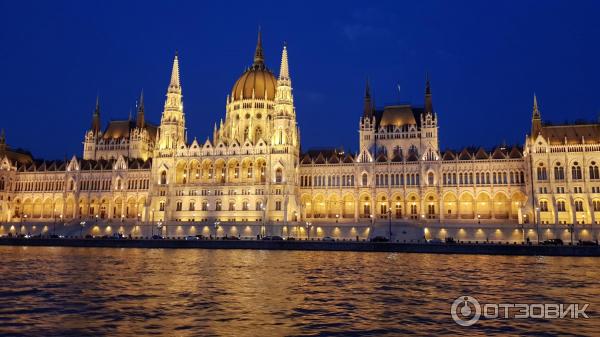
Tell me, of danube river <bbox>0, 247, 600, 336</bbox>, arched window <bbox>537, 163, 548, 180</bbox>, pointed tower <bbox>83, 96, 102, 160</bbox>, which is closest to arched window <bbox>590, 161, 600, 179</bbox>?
arched window <bbox>537, 163, 548, 180</bbox>

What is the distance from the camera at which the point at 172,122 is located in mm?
110750

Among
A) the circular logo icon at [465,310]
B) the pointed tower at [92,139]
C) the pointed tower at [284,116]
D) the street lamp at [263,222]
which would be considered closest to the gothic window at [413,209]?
the pointed tower at [284,116]

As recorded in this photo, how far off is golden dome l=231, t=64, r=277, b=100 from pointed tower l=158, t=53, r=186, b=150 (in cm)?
1331

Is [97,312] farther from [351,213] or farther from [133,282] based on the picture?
[351,213]

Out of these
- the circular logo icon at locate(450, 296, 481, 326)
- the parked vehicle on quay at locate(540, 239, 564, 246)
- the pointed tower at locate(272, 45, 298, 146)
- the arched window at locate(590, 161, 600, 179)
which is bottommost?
the circular logo icon at locate(450, 296, 481, 326)

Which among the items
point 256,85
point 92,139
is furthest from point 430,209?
point 92,139

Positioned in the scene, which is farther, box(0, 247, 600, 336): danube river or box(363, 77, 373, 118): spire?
box(363, 77, 373, 118): spire

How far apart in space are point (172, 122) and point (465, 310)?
A: 93679 mm

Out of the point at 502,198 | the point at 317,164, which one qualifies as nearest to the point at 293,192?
the point at 317,164

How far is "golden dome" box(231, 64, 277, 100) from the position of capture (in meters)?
117

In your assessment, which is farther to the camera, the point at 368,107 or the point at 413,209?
the point at 368,107

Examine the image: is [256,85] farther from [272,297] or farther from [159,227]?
[272,297]

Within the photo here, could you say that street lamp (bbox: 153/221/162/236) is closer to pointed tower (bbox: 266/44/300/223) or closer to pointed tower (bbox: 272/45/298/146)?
pointed tower (bbox: 266/44/300/223)

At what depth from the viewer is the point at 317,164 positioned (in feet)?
340
